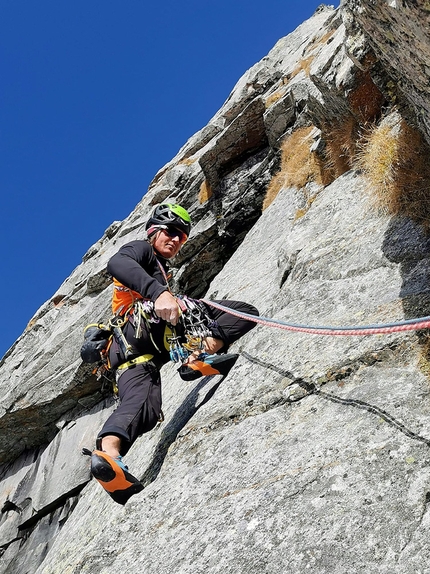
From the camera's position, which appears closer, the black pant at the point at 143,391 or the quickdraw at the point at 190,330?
the black pant at the point at 143,391

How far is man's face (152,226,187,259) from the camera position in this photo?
7414 mm

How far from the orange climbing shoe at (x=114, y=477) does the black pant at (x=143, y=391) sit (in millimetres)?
337

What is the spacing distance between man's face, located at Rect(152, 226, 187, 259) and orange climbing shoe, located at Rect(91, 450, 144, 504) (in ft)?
9.83

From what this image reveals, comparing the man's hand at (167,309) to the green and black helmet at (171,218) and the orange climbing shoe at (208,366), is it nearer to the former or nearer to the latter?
the orange climbing shoe at (208,366)

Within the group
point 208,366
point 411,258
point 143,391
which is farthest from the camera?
point 208,366

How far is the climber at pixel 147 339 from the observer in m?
5.62

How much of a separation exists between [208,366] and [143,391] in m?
0.92

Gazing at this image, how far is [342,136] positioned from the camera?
9.63 metres

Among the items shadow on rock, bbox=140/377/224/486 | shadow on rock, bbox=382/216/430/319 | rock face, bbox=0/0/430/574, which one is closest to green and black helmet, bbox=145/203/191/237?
rock face, bbox=0/0/430/574


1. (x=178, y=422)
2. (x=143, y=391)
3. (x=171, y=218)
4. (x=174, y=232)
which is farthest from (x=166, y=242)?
(x=178, y=422)

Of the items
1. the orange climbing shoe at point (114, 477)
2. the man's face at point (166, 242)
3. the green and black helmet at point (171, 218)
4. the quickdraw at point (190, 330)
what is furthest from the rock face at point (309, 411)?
the green and black helmet at point (171, 218)

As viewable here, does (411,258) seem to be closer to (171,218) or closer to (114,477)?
(171,218)

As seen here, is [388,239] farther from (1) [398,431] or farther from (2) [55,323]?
(2) [55,323]

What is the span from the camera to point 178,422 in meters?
6.71
